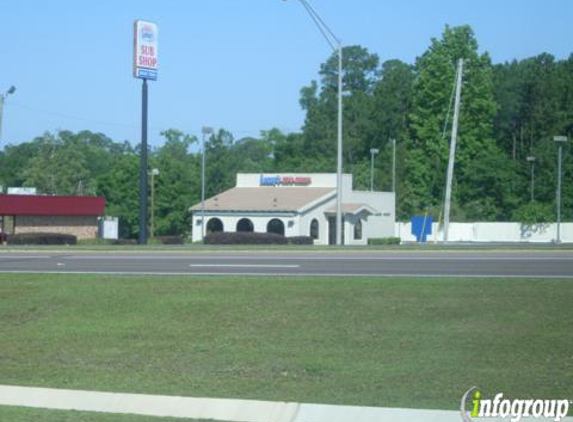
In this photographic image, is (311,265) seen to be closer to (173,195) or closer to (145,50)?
(145,50)

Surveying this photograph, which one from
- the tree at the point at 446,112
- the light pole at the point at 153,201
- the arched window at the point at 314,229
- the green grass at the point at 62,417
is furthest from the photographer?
the tree at the point at 446,112

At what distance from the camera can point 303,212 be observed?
60938mm

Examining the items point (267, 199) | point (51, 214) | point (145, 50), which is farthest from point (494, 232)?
point (145, 50)

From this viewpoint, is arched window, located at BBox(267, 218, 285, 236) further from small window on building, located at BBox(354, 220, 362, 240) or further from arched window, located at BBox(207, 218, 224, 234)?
small window on building, located at BBox(354, 220, 362, 240)

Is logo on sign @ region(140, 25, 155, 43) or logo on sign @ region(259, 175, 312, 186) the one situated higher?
logo on sign @ region(140, 25, 155, 43)

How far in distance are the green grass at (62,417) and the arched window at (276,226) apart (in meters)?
50.2

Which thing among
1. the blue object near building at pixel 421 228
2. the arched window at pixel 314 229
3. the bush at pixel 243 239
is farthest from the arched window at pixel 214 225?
the bush at pixel 243 239

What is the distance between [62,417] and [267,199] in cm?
5342

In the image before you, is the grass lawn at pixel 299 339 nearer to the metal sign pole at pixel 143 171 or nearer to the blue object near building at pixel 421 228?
the metal sign pole at pixel 143 171

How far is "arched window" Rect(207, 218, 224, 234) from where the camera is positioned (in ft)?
208

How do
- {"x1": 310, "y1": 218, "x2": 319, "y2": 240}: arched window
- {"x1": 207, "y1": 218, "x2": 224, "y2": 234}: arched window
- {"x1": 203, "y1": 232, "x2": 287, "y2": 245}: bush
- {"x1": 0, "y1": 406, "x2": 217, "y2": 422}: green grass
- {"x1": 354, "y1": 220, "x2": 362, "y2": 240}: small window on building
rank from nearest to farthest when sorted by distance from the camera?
{"x1": 0, "y1": 406, "x2": 217, "y2": 422}: green grass
{"x1": 203, "y1": 232, "x2": 287, "y2": 245}: bush
{"x1": 310, "y1": 218, "x2": 319, "y2": 240}: arched window
{"x1": 207, "y1": 218, "x2": 224, "y2": 234}: arched window
{"x1": 354, "y1": 220, "x2": 362, "y2": 240}: small window on building

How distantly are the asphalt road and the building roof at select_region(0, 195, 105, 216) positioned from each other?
1307 inches

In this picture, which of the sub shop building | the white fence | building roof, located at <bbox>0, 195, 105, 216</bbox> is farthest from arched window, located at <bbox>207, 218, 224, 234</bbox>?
the white fence

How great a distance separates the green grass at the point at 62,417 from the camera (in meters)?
10.7
